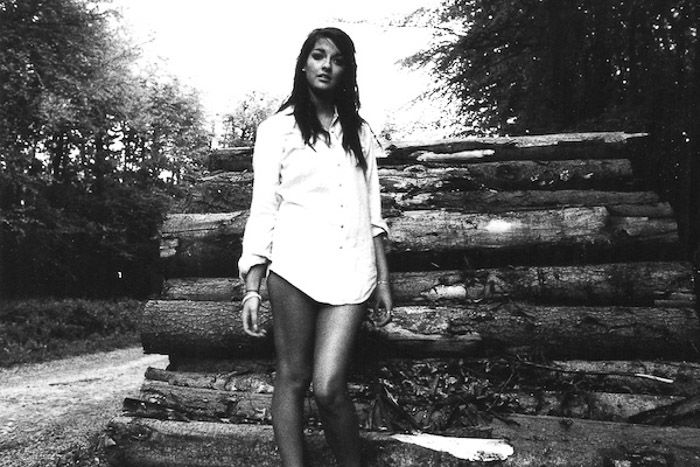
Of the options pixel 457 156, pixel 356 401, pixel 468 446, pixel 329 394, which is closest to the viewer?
pixel 329 394

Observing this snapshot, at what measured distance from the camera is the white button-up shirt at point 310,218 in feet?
7.90

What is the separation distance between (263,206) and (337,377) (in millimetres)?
820

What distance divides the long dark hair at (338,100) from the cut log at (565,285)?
1055 mm

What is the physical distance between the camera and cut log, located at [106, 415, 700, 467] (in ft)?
8.34

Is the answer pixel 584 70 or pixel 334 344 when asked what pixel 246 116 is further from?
pixel 334 344

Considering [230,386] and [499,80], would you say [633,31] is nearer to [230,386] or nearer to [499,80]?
[499,80]

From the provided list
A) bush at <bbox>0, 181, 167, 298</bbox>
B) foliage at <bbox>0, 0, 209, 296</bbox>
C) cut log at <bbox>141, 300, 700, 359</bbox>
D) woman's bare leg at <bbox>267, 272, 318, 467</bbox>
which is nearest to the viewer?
woman's bare leg at <bbox>267, 272, 318, 467</bbox>

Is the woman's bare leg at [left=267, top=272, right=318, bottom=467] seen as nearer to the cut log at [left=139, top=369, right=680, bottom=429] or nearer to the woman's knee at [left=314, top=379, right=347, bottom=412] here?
the woman's knee at [left=314, top=379, right=347, bottom=412]

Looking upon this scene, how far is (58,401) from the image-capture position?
610 cm

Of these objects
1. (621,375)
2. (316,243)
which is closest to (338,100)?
(316,243)

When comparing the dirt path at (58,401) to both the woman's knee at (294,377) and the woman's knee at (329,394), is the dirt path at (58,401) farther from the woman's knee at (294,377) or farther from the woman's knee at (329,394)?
the woman's knee at (329,394)

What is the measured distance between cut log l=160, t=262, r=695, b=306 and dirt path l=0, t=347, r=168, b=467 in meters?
1.90

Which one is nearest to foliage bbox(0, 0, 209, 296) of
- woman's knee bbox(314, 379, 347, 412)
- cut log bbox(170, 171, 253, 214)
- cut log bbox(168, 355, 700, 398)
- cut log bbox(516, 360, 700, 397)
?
cut log bbox(170, 171, 253, 214)

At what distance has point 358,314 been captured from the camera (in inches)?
96.7
